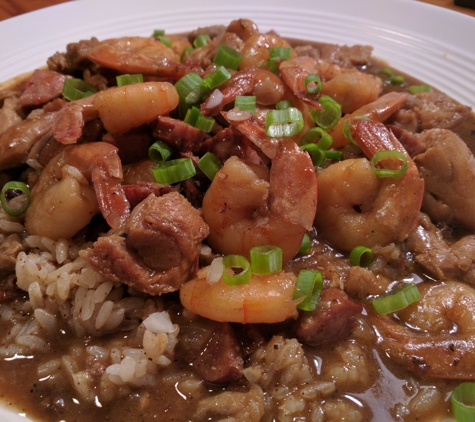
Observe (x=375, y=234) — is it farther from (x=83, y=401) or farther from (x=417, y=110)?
(x=83, y=401)

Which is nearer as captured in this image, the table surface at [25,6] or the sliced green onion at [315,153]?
the sliced green onion at [315,153]

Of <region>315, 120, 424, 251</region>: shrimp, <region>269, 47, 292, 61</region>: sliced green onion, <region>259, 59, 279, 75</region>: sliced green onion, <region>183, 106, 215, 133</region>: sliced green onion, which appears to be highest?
<region>269, 47, 292, 61</region>: sliced green onion

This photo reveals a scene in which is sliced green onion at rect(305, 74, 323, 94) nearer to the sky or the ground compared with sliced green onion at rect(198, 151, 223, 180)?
nearer to the sky

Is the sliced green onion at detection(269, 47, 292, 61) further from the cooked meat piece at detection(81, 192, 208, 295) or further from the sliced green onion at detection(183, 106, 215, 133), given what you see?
the cooked meat piece at detection(81, 192, 208, 295)

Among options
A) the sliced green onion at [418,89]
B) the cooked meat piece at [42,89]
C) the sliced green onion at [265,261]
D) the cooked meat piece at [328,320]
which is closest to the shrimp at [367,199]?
the cooked meat piece at [328,320]

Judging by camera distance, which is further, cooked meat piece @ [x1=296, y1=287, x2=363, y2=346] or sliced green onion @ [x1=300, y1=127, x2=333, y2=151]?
sliced green onion @ [x1=300, y1=127, x2=333, y2=151]

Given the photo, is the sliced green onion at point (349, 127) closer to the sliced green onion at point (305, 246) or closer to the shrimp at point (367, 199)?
the shrimp at point (367, 199)

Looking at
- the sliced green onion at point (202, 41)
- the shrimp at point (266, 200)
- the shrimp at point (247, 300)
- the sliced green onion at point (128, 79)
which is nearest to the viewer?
the shrimp at point (247, 300)

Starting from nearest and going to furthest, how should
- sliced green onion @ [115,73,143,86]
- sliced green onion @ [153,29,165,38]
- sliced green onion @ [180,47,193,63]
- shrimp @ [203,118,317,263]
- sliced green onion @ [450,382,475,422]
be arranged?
sliced green onion @ [450,382,475,422], shrimp @ [203,118,317,263], sliced green onion @ [115,73,143,86], sliced green onion @ [180,47,193,63], sliced green onion @ [153,29,165,38]

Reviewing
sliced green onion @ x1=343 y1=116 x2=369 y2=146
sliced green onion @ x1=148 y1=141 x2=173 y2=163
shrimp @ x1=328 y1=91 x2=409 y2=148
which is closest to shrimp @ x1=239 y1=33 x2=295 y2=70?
shrimp @ x1=328 y1=91 x2=409 y2=148
